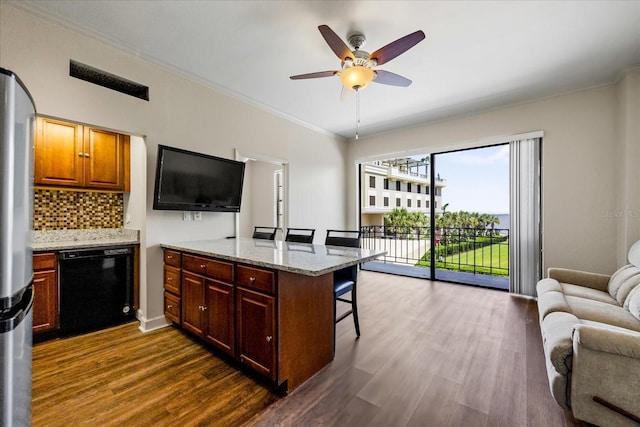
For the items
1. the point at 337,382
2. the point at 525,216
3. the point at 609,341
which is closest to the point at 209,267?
the point at 337,382

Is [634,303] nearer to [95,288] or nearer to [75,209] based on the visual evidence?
[95,288]

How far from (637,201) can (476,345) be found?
92.0 inches

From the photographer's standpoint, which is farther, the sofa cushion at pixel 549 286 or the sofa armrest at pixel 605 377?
the sofa cushion at pixel 549 286

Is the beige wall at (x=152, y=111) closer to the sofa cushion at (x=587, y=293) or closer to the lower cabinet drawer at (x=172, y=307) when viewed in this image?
the lower cabinet drawer at (x=172, y=307)

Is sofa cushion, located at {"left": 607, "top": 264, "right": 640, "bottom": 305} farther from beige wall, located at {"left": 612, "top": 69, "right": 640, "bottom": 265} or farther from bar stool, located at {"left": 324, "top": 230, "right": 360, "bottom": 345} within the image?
bar stool, located at {"left": 324, "top": 230, "right": 360, "bottom": 345}

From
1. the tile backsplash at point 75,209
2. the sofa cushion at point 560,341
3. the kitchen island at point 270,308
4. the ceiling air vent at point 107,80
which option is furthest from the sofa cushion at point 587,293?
the tile backsplash at point 75,209

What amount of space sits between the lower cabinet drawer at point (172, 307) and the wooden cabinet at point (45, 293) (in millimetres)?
858

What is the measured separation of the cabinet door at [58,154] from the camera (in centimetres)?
254

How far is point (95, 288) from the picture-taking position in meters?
2.58

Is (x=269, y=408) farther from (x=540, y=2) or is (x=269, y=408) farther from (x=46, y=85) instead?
(x=540, y=2)

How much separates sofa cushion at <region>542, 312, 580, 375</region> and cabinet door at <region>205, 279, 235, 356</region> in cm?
204

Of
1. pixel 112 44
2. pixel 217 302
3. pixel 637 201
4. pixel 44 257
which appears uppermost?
pixel 112 44

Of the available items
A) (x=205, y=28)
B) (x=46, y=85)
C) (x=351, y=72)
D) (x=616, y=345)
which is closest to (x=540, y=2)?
(x=351, y=72)

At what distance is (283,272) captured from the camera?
1.67 m
